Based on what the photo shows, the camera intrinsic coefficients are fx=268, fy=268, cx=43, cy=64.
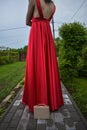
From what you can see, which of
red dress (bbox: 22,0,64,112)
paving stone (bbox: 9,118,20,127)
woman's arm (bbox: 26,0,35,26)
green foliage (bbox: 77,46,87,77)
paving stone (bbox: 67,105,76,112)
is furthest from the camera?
green foliage (bbox: 77,46,87,77)

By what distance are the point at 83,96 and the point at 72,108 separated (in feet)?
5.89

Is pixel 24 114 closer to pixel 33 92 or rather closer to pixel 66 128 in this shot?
pixel 33 92

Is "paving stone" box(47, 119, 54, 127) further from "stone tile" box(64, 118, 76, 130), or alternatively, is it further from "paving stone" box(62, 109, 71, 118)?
"paving stone" box(62, 109, 71, 118)

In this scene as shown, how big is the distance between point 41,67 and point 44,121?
942 millimetres

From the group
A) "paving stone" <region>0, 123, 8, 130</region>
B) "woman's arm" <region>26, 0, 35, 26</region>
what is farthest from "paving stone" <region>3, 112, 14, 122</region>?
"woman's arm" <region>26, 0, 35, 26</region>

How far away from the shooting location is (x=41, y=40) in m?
4.73

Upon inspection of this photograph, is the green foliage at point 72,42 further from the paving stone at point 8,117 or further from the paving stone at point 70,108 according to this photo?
the paving stone at point 8,117

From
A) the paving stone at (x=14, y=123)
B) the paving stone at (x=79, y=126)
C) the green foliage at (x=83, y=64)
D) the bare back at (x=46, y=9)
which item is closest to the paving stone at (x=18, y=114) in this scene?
the paving stone at (x=14, y=123)

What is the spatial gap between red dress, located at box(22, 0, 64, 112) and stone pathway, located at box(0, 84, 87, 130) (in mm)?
269

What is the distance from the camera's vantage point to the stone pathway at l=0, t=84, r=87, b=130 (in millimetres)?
4025

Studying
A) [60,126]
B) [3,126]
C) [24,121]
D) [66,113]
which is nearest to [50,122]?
[60,126]

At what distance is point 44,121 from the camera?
14.3ft

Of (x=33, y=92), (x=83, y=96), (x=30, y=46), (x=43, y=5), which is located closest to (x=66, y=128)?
(x=33, y=92)

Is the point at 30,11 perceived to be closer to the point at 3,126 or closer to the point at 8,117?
the point at 8,117
